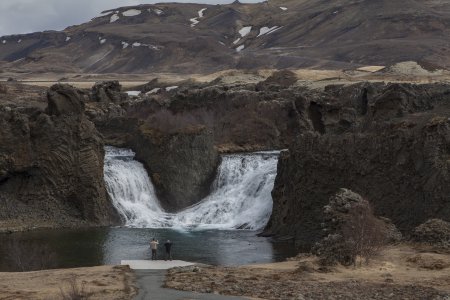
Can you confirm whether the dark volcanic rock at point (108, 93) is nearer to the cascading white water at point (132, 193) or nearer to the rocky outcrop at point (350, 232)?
the cascading white water at point (132, 193)

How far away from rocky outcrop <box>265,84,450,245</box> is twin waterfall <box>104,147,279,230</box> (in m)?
6.16

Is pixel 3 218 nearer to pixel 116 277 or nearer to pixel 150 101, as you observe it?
pixel 116 277

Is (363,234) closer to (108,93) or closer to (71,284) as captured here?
(71,284)

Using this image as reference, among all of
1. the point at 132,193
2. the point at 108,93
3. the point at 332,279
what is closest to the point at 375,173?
the point at 332,279

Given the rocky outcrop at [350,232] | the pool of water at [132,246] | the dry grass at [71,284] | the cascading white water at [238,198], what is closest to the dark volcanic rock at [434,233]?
the rocky outcrop at [350,232]

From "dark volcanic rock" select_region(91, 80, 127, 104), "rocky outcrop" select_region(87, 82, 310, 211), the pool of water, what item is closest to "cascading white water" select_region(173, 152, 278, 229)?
"rocky outcrop" select_region(87, 82, 310, 211)

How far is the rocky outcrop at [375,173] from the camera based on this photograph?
40.7m

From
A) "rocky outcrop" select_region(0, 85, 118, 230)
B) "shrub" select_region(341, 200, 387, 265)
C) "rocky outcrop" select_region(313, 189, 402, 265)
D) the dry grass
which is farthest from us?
"rocky outcrop" select_region(0, 85, 118, 230)

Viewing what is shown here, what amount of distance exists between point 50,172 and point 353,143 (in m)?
23.5

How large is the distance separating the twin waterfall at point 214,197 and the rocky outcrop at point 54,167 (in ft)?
7.47

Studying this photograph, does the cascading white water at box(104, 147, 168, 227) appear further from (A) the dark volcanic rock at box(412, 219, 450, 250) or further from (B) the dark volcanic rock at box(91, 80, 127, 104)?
(B) the dark volcanic rock at box(91, 80, 127, 104)

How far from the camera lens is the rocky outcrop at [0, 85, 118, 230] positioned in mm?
55562

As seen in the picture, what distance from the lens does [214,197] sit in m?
61.6

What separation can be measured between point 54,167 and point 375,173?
2480 centimetres
